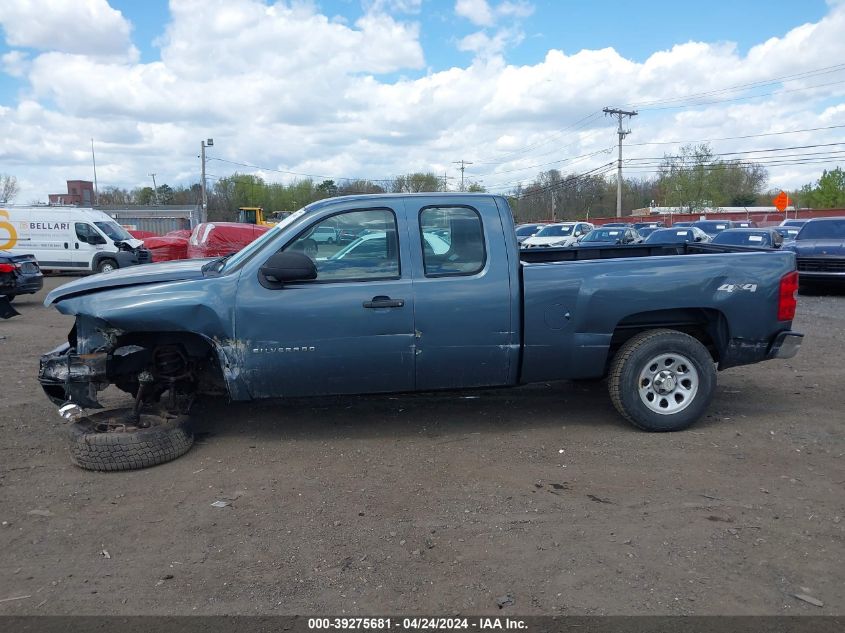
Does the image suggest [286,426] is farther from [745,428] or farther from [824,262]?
[824,262]

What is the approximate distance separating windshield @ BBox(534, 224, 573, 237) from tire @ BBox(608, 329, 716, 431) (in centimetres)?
2824

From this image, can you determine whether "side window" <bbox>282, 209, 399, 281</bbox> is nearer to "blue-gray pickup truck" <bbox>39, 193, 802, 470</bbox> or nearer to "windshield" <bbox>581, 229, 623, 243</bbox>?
"blue-gray pickup truck" <bbox>39, 193, 802, 470</bbox>

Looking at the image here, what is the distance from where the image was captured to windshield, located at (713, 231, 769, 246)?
18.3 m

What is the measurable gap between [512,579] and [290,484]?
70.9 inches

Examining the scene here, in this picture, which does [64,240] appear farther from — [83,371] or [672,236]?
[83,371]

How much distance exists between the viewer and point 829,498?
424cm

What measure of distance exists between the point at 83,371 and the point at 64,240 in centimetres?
2053

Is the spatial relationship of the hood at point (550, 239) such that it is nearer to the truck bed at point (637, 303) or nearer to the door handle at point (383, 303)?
the truck bed at point (637, 303)

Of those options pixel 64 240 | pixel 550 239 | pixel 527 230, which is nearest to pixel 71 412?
pixel 64 240

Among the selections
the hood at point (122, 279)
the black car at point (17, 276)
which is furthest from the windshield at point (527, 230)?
the hood at point (122, 279)

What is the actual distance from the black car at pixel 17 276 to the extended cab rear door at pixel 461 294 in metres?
10.8

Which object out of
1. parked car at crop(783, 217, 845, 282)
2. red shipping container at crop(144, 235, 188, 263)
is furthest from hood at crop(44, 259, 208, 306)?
red shipping container at crop(144, 235, 188, 263)

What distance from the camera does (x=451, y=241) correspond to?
5.25 m

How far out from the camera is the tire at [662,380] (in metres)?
5.36
